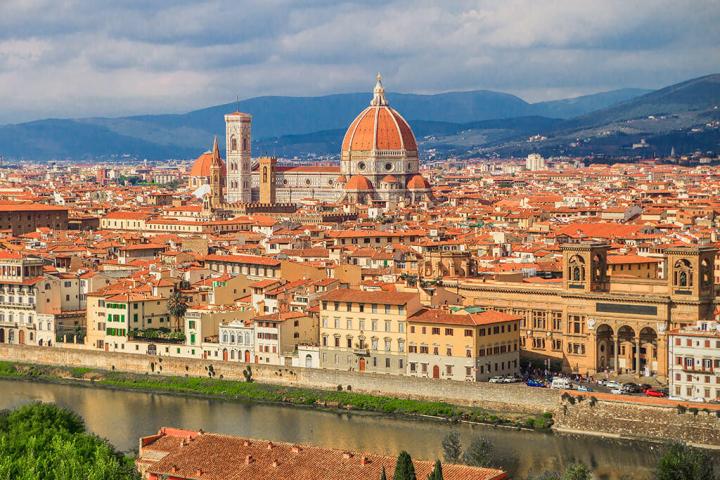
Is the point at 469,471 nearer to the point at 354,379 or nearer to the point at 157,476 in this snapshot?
the point at 157,476

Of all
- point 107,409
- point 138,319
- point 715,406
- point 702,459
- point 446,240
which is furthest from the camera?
point 446,240

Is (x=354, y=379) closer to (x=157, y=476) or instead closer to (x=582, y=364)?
(x=582, y=364)

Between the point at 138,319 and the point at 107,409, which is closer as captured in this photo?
the point at 107,409

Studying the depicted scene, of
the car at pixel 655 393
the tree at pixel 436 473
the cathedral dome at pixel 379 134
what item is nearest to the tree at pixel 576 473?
the tree at pixel 436 473

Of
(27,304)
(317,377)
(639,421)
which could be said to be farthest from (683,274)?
(27,304)

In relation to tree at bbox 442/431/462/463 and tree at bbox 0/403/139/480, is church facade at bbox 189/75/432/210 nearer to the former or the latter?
tree at bbox 442/431/462/463

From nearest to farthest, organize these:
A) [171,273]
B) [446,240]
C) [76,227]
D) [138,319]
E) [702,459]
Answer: [702,459], [138,319], [171,273], [446,240], [76,227]

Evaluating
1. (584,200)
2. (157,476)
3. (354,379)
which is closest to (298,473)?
(157,476)
